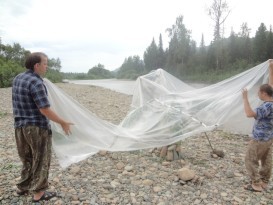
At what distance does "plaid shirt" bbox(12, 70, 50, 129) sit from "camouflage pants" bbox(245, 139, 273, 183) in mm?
2962

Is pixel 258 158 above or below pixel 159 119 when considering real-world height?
below

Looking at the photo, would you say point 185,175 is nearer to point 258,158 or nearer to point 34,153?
point 258,158

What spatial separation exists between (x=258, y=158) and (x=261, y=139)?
352 mm

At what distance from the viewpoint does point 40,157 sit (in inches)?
145

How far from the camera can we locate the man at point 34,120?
133 inches

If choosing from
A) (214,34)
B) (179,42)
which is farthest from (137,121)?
(179,42)

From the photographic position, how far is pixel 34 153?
12.0 ft

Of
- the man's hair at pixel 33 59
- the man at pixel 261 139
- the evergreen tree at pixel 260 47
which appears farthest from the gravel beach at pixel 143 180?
the evergreen tree at pixel 260 47

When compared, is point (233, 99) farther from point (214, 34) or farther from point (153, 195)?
point (214, 34)

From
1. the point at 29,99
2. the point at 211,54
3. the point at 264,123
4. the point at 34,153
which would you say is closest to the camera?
the point at 29,99

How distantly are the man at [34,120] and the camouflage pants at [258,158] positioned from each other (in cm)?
270

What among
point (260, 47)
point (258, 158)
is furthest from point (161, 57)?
point (258, 158)

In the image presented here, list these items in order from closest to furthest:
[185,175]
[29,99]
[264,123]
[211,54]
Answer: [29,99] < [264,123] < [185,175] < [211,54]

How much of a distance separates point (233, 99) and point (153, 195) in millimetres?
2025
